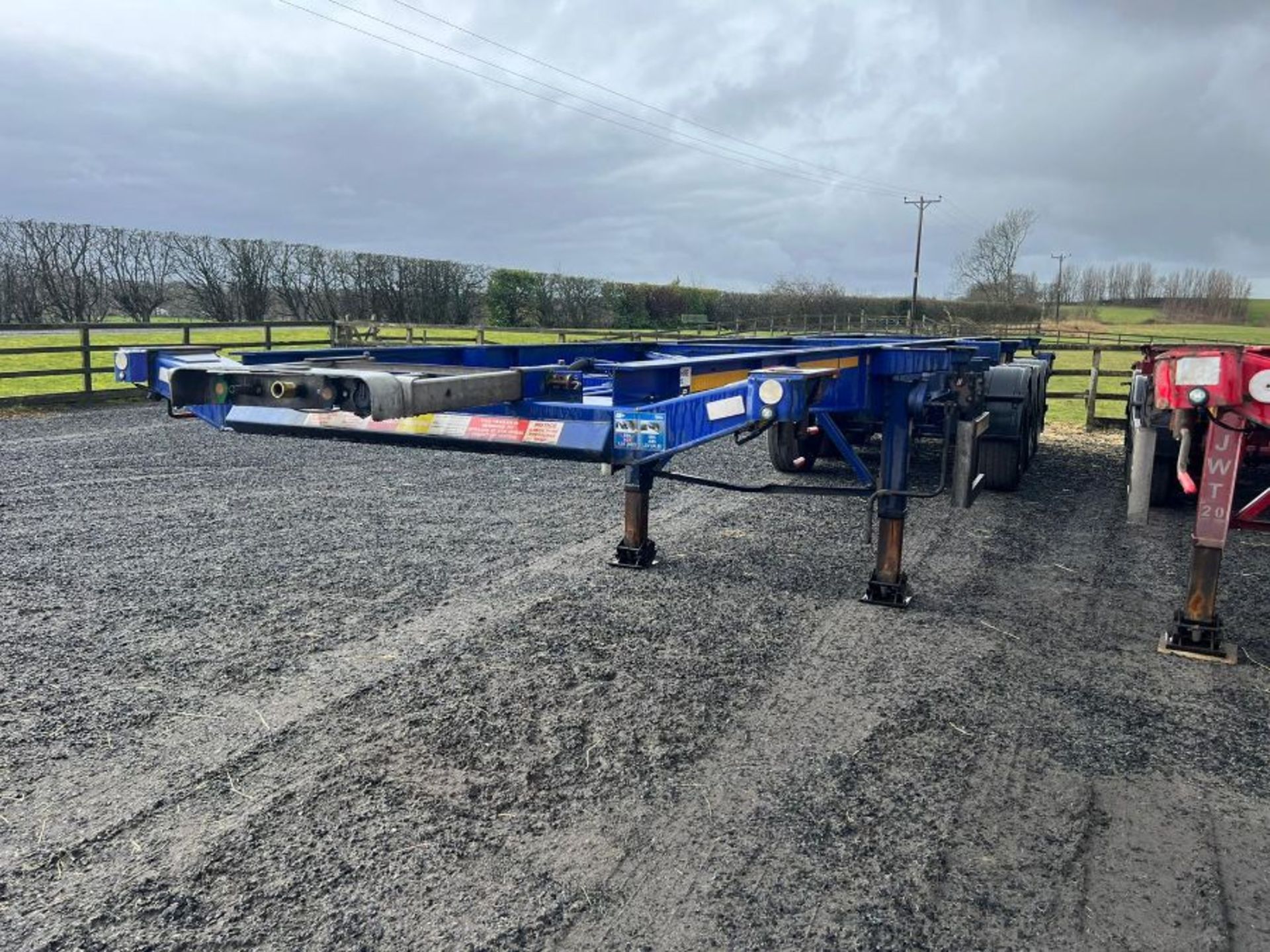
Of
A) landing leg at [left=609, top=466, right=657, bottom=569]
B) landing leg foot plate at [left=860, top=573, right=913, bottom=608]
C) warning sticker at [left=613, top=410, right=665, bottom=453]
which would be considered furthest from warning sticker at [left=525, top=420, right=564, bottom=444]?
landing leg foot plate at [left=860, top=573, right=913, bottom=608]

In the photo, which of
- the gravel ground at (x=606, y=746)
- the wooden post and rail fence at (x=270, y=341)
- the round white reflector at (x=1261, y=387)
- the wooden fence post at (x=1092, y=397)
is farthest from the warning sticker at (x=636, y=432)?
the wooden fence post at (x=1092, y=397)

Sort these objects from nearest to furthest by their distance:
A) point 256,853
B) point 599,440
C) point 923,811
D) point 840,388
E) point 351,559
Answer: point 256,853
point 923,811
point 599,440
point 840,388
point 351,559

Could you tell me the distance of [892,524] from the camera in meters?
5.20

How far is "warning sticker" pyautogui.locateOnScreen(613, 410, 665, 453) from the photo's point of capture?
3.29 m

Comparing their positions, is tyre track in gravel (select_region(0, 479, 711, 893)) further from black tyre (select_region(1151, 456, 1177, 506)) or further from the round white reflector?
black tyre (select_region(1151, 456, 1177, 506))

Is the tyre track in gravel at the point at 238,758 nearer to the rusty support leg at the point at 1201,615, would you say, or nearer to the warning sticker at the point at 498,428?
the warning sticker at the point at 498,428

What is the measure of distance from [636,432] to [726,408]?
0.41 meters

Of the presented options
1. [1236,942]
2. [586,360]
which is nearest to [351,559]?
[586,360]

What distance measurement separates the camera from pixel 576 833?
2.81 metres

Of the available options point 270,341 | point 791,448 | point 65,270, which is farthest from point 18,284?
point 791,448

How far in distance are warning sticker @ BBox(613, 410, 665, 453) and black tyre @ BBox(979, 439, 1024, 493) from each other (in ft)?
19.6

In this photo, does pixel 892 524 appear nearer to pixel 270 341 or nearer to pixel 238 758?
pixel 238 758

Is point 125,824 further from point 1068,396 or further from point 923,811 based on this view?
point 1068,396

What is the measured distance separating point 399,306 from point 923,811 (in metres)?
29.0
